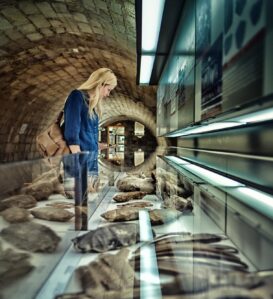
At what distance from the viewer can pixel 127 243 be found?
1.88m

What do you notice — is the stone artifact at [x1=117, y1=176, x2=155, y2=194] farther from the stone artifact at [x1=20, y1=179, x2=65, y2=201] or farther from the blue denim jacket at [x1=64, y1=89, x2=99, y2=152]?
the stone artifact at [x1=20, y1=179, x2=65, y2=201]

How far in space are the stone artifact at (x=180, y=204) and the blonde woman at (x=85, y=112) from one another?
963 mm

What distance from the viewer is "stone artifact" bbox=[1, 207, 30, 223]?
1481 mm

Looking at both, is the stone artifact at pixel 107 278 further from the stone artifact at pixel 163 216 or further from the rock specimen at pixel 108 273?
the stone artifact at pixel 163 216

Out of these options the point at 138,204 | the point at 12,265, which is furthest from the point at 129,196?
the point at 12,265

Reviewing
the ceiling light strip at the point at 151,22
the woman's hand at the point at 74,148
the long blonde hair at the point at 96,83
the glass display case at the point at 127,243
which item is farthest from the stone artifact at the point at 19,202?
the ceiling light strip at the point at 151,22

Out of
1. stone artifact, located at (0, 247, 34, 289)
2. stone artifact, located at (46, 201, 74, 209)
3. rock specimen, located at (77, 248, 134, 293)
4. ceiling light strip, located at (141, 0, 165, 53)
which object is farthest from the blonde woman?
stone artifact, located at (0, 247, 34, 289)

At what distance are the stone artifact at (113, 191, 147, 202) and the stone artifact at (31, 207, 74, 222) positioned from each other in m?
1.32

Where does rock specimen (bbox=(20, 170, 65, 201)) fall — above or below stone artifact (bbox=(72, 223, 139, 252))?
above

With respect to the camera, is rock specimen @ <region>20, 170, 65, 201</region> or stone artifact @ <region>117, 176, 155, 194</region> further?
stone artifact @ <region>117, 176, 155, 194</region>

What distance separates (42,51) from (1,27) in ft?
6.03

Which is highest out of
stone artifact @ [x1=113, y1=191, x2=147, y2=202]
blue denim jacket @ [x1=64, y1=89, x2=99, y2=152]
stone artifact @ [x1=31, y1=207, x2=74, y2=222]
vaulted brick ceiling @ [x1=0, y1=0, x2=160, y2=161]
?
vaulted brick ceiling @ [x1=0, y1=0, x2=160, y2=161]

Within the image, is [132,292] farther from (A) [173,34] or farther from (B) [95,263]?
(A) [173,34]

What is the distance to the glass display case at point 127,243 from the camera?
119 cm
